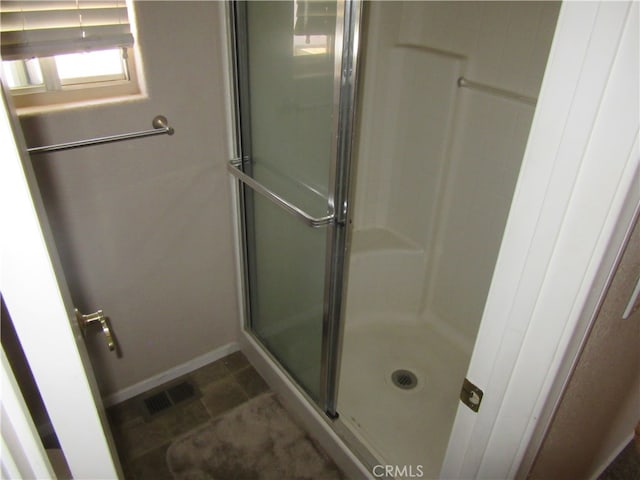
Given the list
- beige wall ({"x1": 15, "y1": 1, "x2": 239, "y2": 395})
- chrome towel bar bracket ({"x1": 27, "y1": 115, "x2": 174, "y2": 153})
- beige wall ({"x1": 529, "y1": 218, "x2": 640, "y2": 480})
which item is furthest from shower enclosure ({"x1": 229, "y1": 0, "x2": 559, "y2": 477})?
beige wall ({"x1": 529, "y1": 218, "x2": 640, "y2": 480})

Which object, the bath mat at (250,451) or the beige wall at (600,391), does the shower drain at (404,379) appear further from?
the beige wall at (600,391)

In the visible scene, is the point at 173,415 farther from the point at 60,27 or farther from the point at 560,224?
the point at 560,224

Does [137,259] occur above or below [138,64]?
below

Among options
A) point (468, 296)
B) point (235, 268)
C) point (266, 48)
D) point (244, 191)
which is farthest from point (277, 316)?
point (266, 48)

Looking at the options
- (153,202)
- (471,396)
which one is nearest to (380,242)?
(153,202)

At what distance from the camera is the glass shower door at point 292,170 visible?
4.27ft

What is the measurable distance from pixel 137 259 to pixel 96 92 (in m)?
0.59

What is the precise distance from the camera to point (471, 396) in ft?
2.71

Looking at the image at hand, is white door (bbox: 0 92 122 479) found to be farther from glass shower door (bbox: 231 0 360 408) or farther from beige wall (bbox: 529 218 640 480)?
glass shower door (bbox: 231 0 360 408)

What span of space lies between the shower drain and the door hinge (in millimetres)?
1126

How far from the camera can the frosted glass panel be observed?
4.32ft

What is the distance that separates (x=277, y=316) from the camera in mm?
1910

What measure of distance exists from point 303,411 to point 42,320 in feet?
4.95

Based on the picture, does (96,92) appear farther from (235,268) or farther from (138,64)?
(235,268)
